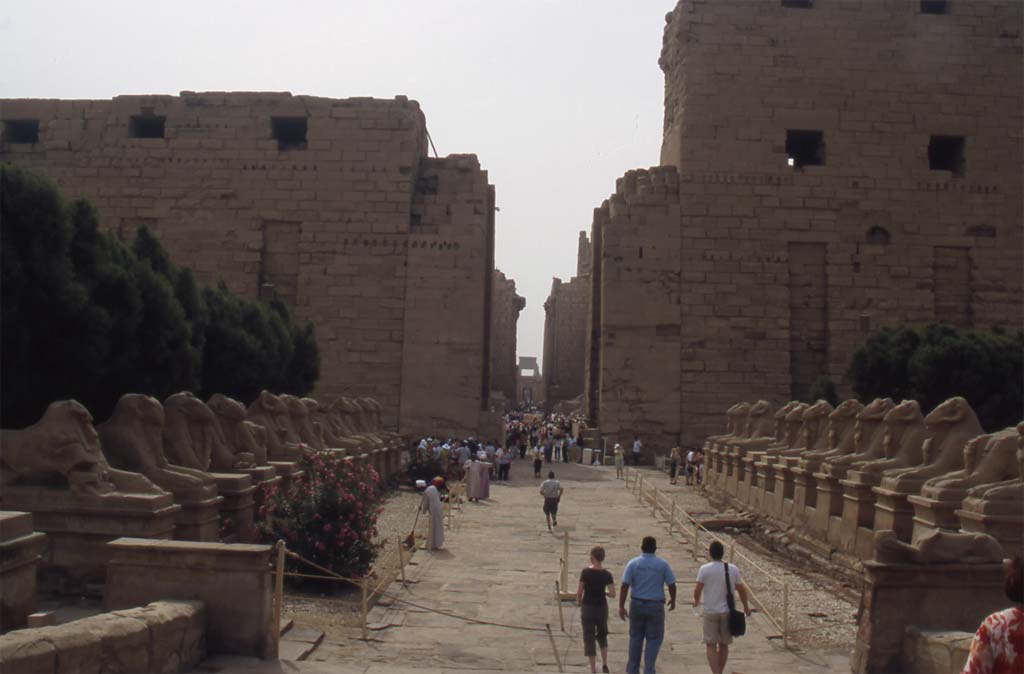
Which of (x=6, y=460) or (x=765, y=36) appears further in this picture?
(x=765, y=36)

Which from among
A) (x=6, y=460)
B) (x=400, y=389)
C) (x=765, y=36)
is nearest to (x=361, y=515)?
(x=6, y=460)

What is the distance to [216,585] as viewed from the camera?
5707 mm

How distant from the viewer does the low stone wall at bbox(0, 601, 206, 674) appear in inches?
157

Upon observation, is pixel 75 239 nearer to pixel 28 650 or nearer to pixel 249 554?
pixel 249 554

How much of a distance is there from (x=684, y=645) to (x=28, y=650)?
15.0 feet

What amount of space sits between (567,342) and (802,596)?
39536 millimetres

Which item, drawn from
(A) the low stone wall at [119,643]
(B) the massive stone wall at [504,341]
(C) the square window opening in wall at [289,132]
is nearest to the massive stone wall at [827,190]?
(C) the square window opening in wall at [289,132]

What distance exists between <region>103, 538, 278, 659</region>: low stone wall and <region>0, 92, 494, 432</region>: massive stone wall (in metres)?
18.4

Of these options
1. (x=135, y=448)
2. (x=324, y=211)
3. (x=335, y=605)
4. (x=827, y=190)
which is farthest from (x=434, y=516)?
(x=827, y=190)

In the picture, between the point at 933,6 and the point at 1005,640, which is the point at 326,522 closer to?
the point at 1005,640

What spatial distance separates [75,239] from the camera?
38.1 feet

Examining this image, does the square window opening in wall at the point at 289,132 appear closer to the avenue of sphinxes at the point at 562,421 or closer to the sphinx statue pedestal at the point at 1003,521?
the avenue of sphinxes at the point at 562,421

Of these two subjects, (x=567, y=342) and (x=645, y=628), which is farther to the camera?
(x=567, y=342)

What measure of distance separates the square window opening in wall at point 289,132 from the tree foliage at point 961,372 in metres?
15.3
